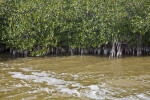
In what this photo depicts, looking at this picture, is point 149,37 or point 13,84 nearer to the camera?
point 13,84

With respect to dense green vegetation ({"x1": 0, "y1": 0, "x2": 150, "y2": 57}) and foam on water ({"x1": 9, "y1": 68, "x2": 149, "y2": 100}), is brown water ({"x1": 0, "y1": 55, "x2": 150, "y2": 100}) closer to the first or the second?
foam on water ({"x1": 9, "y1": 68, "x2": 149, "y2": 100})

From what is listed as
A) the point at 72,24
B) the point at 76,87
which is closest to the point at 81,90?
the point at 76,87

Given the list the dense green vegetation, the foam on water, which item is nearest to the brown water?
the foam on water

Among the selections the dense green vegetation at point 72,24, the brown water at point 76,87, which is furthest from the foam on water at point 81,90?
the dense green vegetation at point 72,24

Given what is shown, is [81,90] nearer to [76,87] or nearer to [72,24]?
[76,87]

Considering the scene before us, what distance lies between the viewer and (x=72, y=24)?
13.7m

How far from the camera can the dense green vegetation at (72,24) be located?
13.1m

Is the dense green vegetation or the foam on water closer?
the foam on water

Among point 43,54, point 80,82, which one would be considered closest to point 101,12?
point 43,54

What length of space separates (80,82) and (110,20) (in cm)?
866

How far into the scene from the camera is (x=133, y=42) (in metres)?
15.0

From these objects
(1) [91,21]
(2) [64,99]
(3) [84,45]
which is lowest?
(2) [64,99]

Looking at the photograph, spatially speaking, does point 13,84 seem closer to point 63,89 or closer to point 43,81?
point 43,81

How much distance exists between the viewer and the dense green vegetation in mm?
13141
